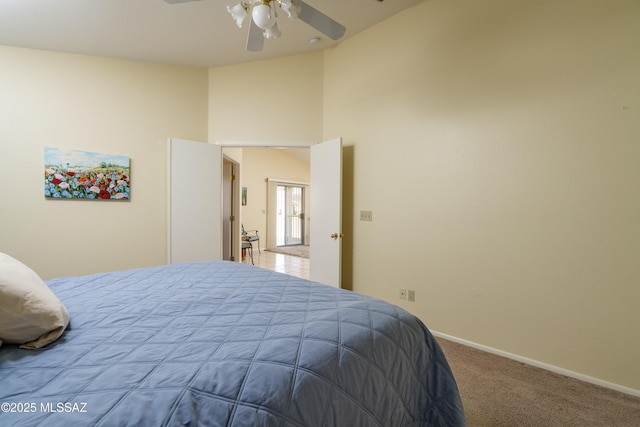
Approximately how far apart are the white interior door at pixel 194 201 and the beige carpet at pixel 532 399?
2946mm

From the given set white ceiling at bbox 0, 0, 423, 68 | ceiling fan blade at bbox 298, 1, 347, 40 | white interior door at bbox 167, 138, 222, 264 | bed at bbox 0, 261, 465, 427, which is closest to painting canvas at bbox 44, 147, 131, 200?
white interior door at bbox 167, 138, 222, 264

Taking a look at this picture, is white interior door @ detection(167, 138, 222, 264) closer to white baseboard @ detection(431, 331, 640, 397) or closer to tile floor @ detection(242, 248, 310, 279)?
tile floor @ detection(242, 248, 310, 279)

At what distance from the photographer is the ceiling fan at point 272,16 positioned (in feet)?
4.93

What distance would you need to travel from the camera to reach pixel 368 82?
303 centimetres

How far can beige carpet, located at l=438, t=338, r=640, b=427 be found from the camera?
1.49 meters

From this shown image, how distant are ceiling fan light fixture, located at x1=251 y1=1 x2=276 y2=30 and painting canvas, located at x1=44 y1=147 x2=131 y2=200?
2556mm

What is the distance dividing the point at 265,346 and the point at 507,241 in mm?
2100

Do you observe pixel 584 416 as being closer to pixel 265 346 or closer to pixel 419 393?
pixel 419 393

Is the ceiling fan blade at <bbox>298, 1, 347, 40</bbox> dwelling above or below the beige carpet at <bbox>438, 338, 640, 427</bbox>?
above

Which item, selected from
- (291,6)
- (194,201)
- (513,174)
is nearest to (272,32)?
(291,6)

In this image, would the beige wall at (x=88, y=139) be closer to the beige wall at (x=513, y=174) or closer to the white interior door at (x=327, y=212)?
the white interior door at (x=327, y=212)

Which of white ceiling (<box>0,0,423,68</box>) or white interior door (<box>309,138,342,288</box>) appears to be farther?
white interior door (<box>309,138,342,288</box>)

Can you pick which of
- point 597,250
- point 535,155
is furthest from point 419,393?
point 535,155

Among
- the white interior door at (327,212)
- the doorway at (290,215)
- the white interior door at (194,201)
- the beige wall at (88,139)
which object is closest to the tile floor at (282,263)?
the doorway at (290,215)
